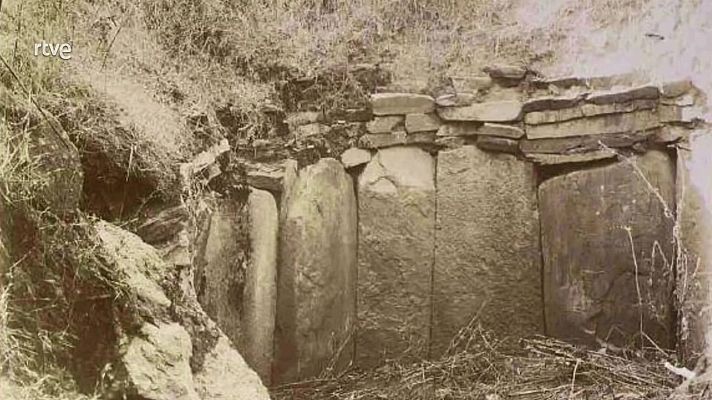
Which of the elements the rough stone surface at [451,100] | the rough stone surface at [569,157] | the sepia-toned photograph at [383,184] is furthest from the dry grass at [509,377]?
the rough stone surface at [451,100]

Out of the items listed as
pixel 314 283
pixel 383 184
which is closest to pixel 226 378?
pixel 314 283

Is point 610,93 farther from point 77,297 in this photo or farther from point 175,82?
point 77,297

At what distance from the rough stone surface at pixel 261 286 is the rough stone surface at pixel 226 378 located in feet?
0.10

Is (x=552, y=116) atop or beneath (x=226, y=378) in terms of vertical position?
atop

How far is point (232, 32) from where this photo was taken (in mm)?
2055

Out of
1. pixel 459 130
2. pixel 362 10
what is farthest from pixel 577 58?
pixel 362 10

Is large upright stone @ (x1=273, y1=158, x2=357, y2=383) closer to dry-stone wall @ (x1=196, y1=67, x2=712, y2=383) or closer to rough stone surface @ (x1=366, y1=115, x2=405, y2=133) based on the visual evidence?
dry-stone wall @ (x1=196, y1=67, x2=712, y2=383)

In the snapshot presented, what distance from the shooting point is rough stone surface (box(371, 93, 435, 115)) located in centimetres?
203

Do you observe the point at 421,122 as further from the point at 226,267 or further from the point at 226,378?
the point at 226,378

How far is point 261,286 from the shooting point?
197 centimetres

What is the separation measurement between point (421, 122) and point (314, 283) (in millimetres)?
403

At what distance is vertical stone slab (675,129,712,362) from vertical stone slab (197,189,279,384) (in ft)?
2.71

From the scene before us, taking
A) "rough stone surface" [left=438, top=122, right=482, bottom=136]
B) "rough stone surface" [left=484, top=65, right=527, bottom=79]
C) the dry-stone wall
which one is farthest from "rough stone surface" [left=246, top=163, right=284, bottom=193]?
"rough stone surface" [left=484, top=65, right=527, bottom=79]

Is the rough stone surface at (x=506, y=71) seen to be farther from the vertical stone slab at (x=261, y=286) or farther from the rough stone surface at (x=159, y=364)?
the rough stone surface at (x=159, y=364)
